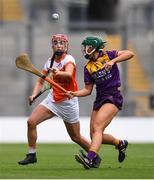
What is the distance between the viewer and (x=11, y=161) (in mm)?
14023

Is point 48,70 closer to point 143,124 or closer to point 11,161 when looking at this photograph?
point 11,161

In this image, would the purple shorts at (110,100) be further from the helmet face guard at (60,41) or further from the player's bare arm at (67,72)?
the helmet face guard at (60,41)

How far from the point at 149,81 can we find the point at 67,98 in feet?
40.7

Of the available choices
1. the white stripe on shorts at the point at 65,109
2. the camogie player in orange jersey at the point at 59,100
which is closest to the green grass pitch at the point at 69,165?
the camogie player in orange jersey at the point at 59,100

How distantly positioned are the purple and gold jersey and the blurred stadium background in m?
11.3

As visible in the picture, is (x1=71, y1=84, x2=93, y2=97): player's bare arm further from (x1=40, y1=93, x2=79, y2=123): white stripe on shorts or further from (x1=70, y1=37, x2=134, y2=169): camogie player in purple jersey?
(x1=40, y1=93, x2=79, y2=123): white stripe on shorts

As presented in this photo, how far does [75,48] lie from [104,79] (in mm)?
13152

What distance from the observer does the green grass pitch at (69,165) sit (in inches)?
438

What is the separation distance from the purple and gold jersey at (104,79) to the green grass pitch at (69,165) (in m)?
0.99

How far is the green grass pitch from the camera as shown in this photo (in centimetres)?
1112

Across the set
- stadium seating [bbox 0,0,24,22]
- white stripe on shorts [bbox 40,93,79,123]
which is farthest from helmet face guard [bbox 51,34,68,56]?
stadium seating [bbox 0,0,24,22]

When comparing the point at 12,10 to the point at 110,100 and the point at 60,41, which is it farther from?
the point at 110,100

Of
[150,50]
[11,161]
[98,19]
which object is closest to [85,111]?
[150,50]

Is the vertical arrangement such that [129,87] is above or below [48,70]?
below
